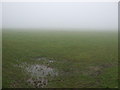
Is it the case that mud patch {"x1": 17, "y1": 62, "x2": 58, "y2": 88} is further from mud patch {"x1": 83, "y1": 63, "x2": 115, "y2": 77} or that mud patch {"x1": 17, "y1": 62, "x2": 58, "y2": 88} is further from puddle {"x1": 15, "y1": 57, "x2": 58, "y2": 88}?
mud patch {"x1": 83, "y1": 63, "x2": 115, "y2": 77}

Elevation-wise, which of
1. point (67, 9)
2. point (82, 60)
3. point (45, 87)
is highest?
point (67, 9)

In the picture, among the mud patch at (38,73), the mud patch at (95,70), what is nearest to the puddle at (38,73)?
the mud patch at (38,73)

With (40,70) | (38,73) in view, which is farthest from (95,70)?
(38,73)

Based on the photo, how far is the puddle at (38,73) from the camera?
12.7 metres

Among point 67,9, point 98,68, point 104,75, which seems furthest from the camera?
point 67,9

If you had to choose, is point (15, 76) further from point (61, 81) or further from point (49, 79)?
point (61, 81)

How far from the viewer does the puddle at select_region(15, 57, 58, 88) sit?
12.7 metres

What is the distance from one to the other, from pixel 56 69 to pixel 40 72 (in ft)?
4.98

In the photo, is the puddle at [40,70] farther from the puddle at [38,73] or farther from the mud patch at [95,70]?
the mud patch at [95,70]

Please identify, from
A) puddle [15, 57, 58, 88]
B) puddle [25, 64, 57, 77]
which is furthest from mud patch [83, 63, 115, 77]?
puddle [25, 64, 57, 77]

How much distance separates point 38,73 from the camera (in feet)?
48.0

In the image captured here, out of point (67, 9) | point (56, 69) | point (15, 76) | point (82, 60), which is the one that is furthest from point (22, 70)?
point (67, 9)

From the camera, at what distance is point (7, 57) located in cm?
1847

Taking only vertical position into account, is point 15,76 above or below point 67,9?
below
